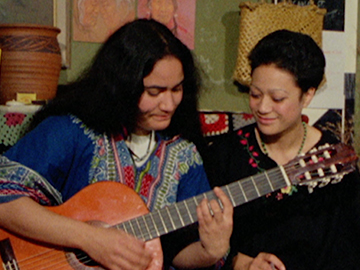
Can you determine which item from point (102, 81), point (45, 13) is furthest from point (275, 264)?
point (45, 13)

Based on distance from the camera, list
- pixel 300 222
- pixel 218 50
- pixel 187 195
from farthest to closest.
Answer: pixel 218 50
pixel 300 222
pixel 187 195

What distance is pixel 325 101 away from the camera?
2568mm

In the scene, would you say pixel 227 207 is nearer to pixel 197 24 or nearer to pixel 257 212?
pixel 257 212

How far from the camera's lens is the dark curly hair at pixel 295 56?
1631mm

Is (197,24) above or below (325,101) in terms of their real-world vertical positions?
above

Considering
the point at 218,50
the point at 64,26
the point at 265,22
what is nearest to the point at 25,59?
the point at 64,26

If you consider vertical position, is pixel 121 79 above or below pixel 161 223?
above

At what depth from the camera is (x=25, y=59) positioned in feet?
5.84

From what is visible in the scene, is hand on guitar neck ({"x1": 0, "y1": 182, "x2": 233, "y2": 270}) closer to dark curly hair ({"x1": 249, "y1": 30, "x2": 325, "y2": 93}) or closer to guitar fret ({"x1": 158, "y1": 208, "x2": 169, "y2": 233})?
guitar fret ({"x1": 158, "y1": 208, "x2": 169, "y2": 233})

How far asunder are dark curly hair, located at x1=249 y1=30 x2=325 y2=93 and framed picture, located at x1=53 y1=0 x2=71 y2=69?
920 mm

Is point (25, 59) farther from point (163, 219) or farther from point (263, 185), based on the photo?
point (263, 185)

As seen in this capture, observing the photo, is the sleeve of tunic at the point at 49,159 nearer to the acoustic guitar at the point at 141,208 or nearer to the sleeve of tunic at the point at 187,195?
the acoustic guitar at the point at 141,208

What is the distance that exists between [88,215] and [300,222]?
80 centimetres

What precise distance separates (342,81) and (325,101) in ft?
0.54
